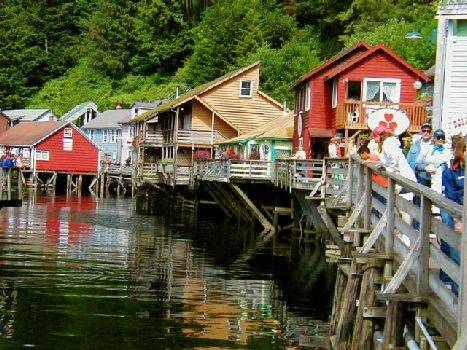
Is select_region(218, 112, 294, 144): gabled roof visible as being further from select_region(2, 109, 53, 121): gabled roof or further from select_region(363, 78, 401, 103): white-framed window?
select_region(2, 109, 53, 121): gabled roof

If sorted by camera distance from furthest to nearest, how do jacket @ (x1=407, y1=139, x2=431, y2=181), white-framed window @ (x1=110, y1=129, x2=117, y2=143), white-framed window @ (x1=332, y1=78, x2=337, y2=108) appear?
white-framed window @ (x1=110, y1=129, x2=117, y2=143) → white-framed window @ (x1=332, y1=78, x2=337, y2=108) → jacket @ (x1=407, y1=139, x2=431, y2=181)

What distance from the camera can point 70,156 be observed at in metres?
89.2

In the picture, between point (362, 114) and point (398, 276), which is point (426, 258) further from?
point (362, 114)

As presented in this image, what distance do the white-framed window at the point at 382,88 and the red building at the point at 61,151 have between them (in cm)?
4720

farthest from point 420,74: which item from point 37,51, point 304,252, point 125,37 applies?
point 37,51

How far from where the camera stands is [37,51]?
11869 cm

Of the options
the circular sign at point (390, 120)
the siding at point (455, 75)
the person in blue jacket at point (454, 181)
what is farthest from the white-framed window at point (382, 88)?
the person in blue jacket at point (454, 181)

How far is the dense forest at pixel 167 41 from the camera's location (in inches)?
2815

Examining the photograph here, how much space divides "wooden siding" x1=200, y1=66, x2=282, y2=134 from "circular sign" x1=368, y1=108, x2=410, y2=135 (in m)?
47.7

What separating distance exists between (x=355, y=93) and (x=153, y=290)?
80.8 feet

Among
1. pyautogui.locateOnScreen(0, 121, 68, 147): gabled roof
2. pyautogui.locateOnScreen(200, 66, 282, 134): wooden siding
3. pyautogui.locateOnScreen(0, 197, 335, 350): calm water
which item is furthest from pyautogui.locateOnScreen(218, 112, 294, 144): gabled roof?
pyautogui.locateOnScreen(0, 121, 68, 147): gabled roof

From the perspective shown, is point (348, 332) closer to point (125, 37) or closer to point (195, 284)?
point (195, 284)

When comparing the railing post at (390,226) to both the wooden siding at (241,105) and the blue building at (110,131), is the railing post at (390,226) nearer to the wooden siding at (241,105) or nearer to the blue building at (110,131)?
the wooden siding at (241,105)

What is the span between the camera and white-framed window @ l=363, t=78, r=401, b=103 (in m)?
45.0
